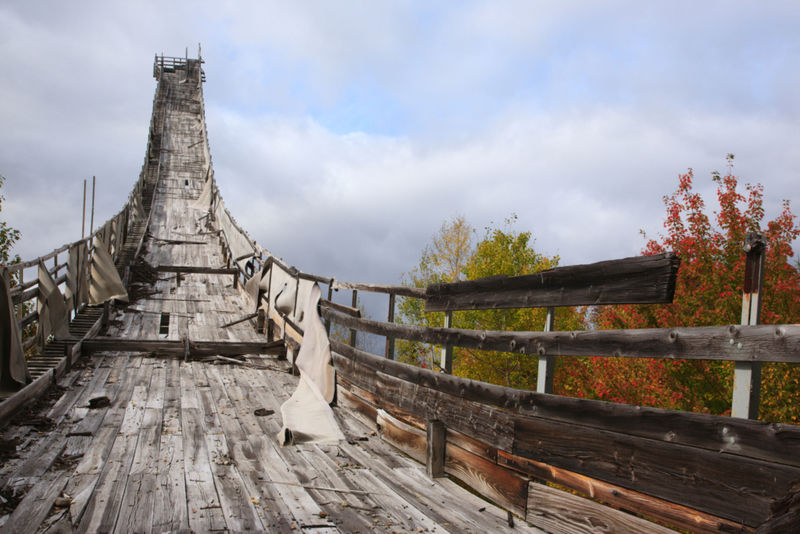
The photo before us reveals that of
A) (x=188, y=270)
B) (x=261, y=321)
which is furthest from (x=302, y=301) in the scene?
(x=188, y=270)

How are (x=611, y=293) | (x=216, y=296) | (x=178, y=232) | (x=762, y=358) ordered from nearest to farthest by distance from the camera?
1. (x=762, y=358)
2. (x=611, y=293)
3. (x=216, y=296)
4. (x=178, y=232)

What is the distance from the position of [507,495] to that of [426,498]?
0.60 metres

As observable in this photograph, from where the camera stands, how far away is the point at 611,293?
3.11 meters

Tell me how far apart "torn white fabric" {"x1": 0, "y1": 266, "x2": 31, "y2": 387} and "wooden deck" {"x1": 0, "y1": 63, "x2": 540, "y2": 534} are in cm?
53

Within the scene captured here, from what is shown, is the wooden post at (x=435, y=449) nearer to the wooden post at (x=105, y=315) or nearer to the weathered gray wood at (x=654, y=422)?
the weathered gray wood at (x=654, y=422)

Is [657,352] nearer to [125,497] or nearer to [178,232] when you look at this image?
[125,497]

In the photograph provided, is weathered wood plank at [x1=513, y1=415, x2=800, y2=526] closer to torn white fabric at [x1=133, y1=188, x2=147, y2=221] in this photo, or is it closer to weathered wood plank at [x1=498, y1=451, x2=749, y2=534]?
weathered wood plank at [x1=498, y1=451, x2=749, y2=534]

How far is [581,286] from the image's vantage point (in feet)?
10.9

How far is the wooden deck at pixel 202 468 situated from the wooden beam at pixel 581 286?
1486mm

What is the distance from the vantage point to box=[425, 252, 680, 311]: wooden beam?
284cm

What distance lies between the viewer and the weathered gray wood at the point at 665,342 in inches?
88.2

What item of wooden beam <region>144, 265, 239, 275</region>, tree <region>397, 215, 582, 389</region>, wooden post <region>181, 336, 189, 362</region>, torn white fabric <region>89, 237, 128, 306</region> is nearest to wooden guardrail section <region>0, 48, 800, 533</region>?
wooden post <region>181, 336, 189, 362</region>

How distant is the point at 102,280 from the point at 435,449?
9.35 meters

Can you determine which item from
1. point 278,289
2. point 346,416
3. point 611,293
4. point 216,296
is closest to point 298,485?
point 346,416
